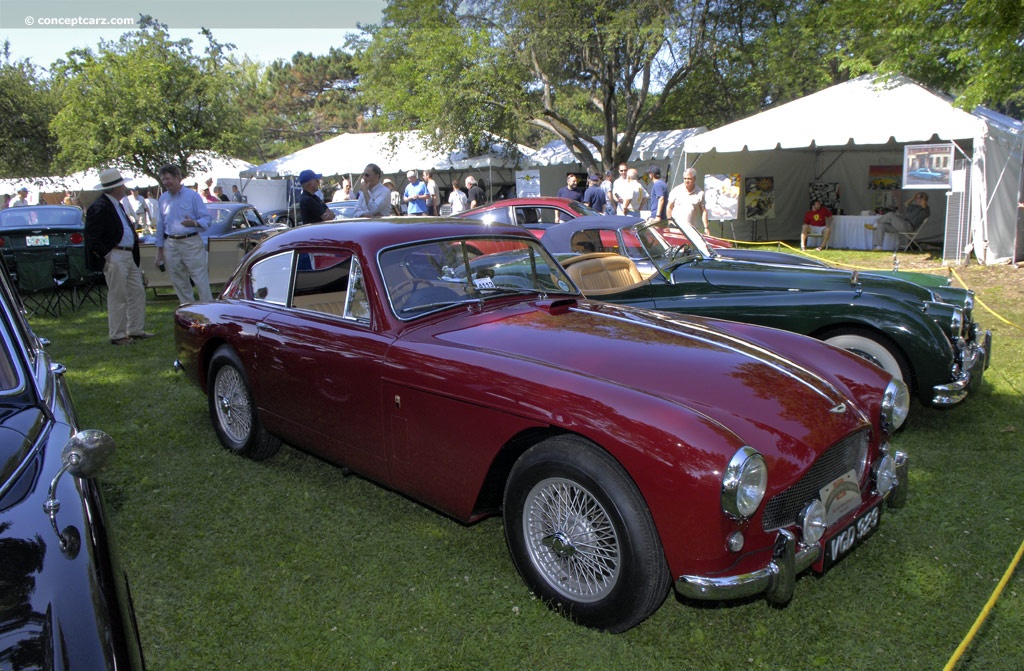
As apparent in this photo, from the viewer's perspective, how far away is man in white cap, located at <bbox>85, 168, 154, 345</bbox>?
7.66 m

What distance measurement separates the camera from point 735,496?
8.15ft

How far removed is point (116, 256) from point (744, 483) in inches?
295

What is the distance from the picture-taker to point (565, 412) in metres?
2.80

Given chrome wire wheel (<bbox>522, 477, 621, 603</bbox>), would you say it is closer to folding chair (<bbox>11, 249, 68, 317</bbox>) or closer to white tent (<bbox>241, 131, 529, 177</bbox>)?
folding chair (<bbox>11, 249, 68, 317</bbox>)

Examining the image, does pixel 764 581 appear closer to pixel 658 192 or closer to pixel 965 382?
pixel 965 382

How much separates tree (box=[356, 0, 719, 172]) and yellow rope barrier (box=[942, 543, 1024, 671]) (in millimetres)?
19110

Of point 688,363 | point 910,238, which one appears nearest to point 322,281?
point 688,363

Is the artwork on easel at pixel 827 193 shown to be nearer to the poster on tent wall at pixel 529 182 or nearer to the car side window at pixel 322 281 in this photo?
the poster on tent wall at pixel 529 182

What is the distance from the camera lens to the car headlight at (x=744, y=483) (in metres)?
2.48

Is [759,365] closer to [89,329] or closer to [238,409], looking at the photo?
[238,409]

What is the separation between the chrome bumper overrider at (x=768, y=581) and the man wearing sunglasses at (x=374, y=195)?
6.82m

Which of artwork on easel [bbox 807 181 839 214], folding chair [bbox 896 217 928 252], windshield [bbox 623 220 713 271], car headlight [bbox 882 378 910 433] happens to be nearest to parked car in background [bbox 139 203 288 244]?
windshield [bbox 623 220 713 271]

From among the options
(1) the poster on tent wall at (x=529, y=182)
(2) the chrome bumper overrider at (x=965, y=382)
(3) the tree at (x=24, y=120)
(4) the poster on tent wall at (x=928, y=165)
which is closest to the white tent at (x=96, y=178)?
(3) the tree at (x=24, y=120)

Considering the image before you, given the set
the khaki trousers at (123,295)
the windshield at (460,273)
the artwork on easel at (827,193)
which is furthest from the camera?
the artwork on easel at (827,193)
